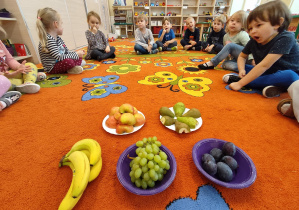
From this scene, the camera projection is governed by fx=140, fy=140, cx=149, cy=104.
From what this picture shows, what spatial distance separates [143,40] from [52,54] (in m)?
1.51

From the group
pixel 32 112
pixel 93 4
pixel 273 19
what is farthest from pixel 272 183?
pixel 93 4

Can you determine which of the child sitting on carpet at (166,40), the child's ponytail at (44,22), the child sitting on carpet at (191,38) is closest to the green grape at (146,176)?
the child's ponytail at (44,22)

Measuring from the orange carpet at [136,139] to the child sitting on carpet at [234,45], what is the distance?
1.30 ft

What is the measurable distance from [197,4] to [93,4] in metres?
3.52

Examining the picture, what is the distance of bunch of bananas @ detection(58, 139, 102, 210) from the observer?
14.7 inches

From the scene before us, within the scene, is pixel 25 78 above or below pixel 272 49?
below

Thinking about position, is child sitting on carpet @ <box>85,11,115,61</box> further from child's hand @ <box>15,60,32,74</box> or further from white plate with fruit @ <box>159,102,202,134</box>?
white plate with fruit @ <box>159,102,202,134</box>

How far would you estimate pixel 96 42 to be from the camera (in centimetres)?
212

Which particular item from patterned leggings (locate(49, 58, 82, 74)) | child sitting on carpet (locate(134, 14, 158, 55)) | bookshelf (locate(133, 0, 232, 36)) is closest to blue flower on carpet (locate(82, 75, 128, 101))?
patterned leggings (locate(49, 58, 82, 74))

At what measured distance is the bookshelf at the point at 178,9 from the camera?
16.1ft

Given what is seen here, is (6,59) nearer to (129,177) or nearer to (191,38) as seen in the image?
(129,177)

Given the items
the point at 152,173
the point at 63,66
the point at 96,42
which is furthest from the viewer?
the point at 96,42

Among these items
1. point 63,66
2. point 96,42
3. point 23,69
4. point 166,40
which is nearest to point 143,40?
point 166,40

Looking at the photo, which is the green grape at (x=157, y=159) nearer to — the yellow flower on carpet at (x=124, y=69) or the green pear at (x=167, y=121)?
the green pear at (x=167, y=121)
